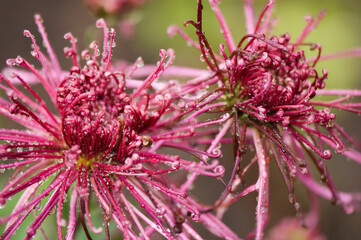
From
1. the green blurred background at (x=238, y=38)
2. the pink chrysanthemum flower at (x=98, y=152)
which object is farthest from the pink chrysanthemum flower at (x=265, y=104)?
the green blurred background at (x=238, y=38)

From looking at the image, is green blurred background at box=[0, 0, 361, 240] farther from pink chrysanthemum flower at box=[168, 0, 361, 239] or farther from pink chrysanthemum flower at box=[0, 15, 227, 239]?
pink chrysanthemum flower at box=[0, 15, 227, 239]

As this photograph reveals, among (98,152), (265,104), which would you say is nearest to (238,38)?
(265,104)

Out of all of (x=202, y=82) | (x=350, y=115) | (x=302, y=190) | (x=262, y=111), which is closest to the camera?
(x=262, y=111)

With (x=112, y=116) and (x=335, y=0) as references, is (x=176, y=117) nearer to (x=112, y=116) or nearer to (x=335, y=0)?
(x=112, y=116)

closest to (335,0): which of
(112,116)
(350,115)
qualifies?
(350,115)

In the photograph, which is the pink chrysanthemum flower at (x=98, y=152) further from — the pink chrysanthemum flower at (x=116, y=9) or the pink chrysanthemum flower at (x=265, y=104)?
the pink chrysanthemum flower at (x=116, y=9)

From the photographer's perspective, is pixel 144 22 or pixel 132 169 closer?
pixel 132 169
